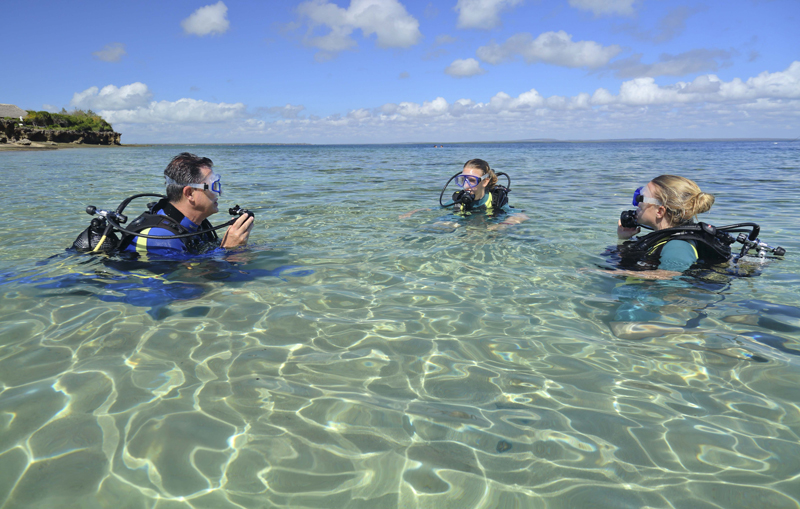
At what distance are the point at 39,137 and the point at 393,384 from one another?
75.3 meters

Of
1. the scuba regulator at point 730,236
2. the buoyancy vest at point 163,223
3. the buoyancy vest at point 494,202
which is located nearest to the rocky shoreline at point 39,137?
the buoyancy vest at point 163,223

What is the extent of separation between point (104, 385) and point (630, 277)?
4.38m

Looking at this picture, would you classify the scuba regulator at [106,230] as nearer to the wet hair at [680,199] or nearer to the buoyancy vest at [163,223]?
the buoyancy vest at [163,223]

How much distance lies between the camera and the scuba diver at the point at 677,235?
396 centimetres

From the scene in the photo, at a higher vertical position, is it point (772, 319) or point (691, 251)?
point (691, 251)

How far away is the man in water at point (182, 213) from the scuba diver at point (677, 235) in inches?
158

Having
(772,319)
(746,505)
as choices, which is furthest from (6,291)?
(772,319)

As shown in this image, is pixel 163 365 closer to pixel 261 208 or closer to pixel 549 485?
pixel 549 485

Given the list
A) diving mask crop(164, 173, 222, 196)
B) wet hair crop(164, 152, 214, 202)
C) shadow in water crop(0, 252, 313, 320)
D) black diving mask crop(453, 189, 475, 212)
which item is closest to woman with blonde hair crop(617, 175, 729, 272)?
black diving mask crop(453, 189, 475, 212)

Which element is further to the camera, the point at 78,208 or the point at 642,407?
the point at 78,208

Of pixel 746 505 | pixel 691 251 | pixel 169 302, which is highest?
pixel 691 251

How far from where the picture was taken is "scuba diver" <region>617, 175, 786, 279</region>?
3.96 metres

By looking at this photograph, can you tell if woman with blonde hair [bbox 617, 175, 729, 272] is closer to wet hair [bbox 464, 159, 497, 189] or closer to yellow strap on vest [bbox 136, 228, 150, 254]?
wet hair [bbox 464, 159, 497, 189]

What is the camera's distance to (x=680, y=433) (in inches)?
87.2
